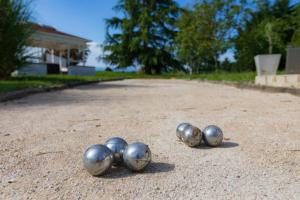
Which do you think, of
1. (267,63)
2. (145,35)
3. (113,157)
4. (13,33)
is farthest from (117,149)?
(145,35)

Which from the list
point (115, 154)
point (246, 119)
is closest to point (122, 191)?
point (115, 154)

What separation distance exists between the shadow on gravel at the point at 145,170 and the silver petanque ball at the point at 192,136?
1.17ft

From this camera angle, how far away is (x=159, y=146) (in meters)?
2.15

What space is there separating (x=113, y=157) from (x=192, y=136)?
60cm

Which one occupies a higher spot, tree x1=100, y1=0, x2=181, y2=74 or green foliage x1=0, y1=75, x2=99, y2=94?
tree x1=100, y1=0, x2=181, y2=74

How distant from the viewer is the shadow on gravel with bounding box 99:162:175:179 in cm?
160

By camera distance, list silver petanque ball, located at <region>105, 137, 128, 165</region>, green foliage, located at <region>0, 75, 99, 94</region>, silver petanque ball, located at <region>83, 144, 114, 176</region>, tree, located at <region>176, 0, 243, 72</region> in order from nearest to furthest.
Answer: silver petanque ball, located at <region>83, 144, 114, 176</region>
silver petanque ball, located at <region>105, 137, 128, 165</region>
green foliage, located at <region>0, 75, 99, 94</region>
tree, located at <region>176, 0, 243, 72</region>

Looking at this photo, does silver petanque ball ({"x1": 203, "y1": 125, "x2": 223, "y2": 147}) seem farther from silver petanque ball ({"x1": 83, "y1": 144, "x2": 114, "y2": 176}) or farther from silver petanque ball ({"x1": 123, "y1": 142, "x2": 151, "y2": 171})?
silver petanque ball ({"x1": 83, "y1": 144, "x2": 114, "y2": 176})

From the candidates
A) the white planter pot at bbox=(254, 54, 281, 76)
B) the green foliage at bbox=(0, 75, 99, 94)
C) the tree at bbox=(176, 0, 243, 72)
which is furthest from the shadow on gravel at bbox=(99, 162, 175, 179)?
the tree at bbox=(176, 0, 243, 72)

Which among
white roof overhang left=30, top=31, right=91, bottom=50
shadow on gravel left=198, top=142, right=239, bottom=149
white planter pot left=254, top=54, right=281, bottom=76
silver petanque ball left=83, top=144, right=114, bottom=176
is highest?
white roof overhang left=30, top=31, right=91, bottom=50

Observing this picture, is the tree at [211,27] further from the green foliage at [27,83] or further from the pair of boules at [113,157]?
the pair of boules at [113,157]

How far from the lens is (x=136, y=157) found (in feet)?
5.24

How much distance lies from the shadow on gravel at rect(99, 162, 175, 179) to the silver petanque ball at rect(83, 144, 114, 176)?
5cm

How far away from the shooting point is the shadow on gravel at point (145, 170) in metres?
1.60
